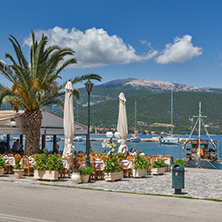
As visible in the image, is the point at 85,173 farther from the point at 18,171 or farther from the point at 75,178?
the point at 18,171

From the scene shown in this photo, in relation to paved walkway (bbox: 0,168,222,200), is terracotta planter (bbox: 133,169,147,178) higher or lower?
higher

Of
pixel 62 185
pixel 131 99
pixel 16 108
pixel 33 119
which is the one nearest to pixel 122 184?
pixel 62 185

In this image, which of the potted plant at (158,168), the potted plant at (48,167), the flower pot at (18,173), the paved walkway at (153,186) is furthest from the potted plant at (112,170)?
the flower pot at (18,173)

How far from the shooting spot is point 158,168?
17469mm

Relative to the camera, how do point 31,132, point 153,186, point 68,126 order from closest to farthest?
point 153,186, point 68,126, point 31,132

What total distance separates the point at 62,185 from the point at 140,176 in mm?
4351

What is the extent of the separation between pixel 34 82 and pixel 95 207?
12504 mm

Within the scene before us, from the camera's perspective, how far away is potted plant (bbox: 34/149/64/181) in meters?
14.3

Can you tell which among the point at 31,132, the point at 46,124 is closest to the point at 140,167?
the point at 31,132

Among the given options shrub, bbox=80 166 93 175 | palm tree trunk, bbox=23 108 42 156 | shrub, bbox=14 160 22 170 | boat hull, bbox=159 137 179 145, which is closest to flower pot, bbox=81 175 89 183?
shrub, bbox=80 166 93 175

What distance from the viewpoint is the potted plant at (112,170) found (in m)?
14.3

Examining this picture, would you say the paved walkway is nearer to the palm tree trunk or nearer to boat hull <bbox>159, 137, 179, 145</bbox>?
the palm tree trunk

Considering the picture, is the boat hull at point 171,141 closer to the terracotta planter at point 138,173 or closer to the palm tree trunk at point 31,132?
the palm tree trunk at point 31,132

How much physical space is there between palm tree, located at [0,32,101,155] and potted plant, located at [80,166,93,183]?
620cm
